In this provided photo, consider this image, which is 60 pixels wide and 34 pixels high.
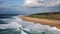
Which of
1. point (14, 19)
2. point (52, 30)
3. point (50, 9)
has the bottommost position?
point (52, 30)

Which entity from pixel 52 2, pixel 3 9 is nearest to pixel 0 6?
pixel 3 9

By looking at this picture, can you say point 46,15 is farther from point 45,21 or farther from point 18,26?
point 18,26

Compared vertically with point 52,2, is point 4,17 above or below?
below

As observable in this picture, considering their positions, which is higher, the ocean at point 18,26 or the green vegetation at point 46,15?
the green vegetation at point 46,15

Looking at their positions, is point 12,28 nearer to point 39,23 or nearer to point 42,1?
→ point 39,23

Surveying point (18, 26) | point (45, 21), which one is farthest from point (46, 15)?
point (18, 26)

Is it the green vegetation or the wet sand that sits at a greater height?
the green vegetation

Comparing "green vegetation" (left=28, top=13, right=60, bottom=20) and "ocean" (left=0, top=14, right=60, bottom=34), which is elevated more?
"green vegetation" (left=28, top=13, right=60, bottom=20)

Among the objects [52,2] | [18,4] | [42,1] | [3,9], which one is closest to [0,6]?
[3,9]
